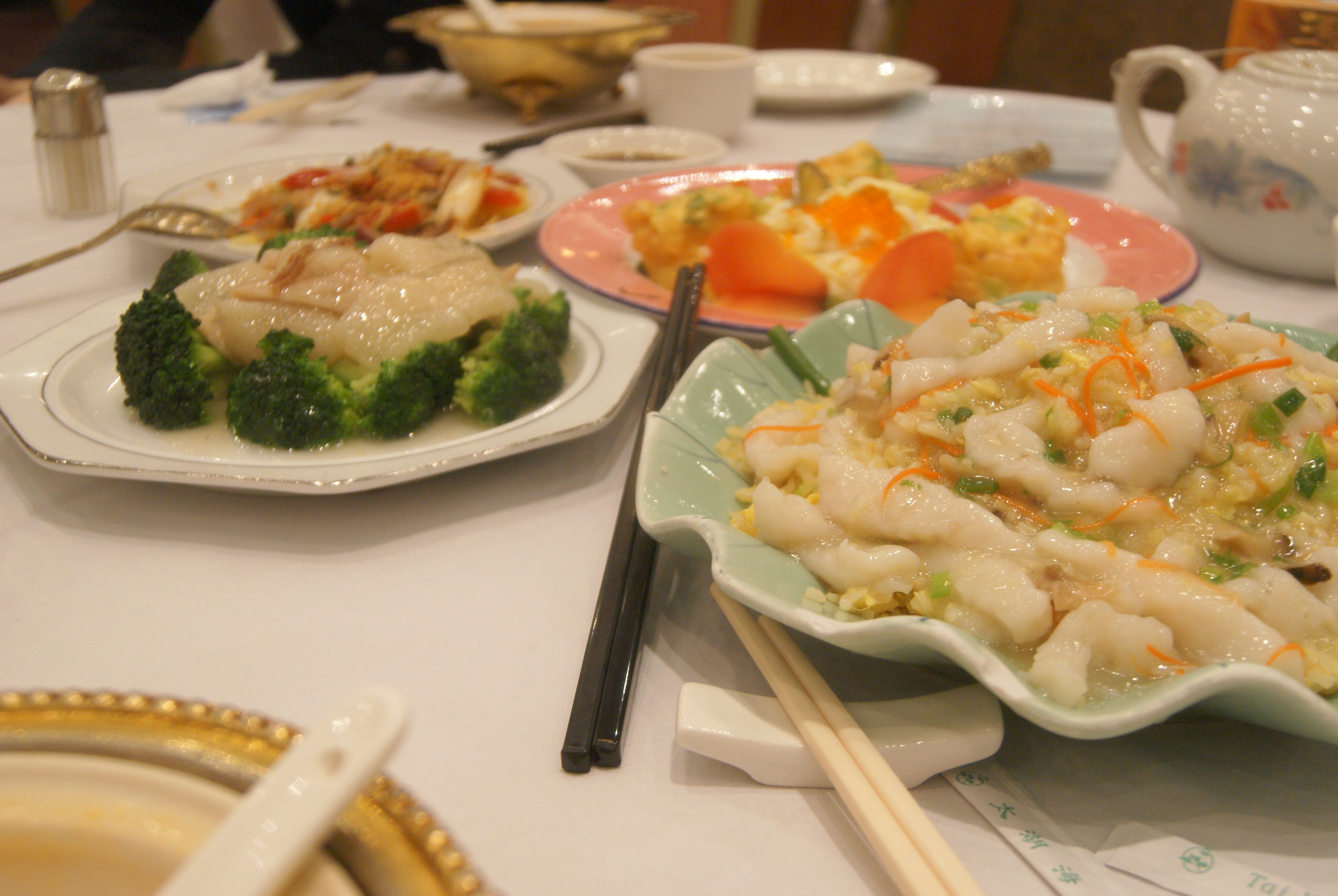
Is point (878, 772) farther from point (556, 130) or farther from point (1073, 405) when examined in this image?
point (556, 130)

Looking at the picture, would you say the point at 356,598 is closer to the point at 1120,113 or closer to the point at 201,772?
the point at 201,772

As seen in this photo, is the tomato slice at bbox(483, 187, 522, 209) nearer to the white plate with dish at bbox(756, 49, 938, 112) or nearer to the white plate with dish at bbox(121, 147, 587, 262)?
the white plate with dish at bbox(121, 147, 587, 262)

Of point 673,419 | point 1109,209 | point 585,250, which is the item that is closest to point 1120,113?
point 1109,209

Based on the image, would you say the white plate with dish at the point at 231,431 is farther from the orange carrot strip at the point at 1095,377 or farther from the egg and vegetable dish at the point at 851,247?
the orange carrot strip at the point at 1095,377

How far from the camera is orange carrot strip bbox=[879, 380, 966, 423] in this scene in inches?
42.6

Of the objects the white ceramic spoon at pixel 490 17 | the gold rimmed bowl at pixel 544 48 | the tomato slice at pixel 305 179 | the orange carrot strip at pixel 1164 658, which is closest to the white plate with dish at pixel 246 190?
the tomato slice at pixel 305 179

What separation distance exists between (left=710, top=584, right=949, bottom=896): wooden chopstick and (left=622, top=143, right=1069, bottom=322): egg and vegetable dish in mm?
979

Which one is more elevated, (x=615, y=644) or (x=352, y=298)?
(x=352, y=298)

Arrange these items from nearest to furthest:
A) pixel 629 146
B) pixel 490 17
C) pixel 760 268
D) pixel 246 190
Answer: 1. pixel 760 268
2. pixel 246 190
3. pixel 629 146
4. pixel 490 17

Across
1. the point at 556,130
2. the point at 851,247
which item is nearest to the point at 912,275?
the point at 851,247

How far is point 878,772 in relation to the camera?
30.1 inches

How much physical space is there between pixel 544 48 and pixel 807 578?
111 inches

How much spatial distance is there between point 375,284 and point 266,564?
54 cm

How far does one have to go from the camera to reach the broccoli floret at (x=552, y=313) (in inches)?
60.5
